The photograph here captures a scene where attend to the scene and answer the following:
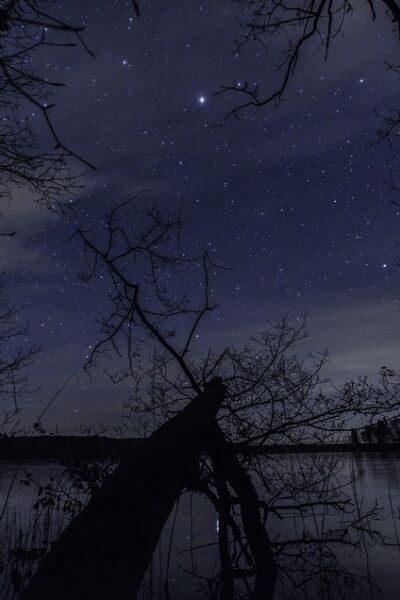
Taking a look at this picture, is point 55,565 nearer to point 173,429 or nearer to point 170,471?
point 170,471

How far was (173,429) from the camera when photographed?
3900 mm

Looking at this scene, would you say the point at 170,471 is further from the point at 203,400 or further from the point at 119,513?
the point at 203,400

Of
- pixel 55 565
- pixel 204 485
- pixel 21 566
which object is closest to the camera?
pixel 55 565

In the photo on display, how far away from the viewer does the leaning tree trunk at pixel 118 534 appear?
2.24 metres

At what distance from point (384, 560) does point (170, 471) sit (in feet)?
42.0

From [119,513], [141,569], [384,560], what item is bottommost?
[384,560]

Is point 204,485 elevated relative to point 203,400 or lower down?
lower down

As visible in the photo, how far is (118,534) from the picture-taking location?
256 centimetres

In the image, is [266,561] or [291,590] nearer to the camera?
[266,561]

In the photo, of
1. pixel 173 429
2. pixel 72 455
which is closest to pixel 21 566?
pixel 72 455

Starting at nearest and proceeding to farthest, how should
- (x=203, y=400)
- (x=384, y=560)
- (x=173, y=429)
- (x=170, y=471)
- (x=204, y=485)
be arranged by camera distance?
(x=170, y=471) < (x=173, y=429) < (x=203, y=400) < (x=204, y=485) < (x=384, y=560)

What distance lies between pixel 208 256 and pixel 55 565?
4.82m

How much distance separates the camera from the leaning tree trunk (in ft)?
7.36

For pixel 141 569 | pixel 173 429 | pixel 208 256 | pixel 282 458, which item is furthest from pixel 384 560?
pixel 141 569
